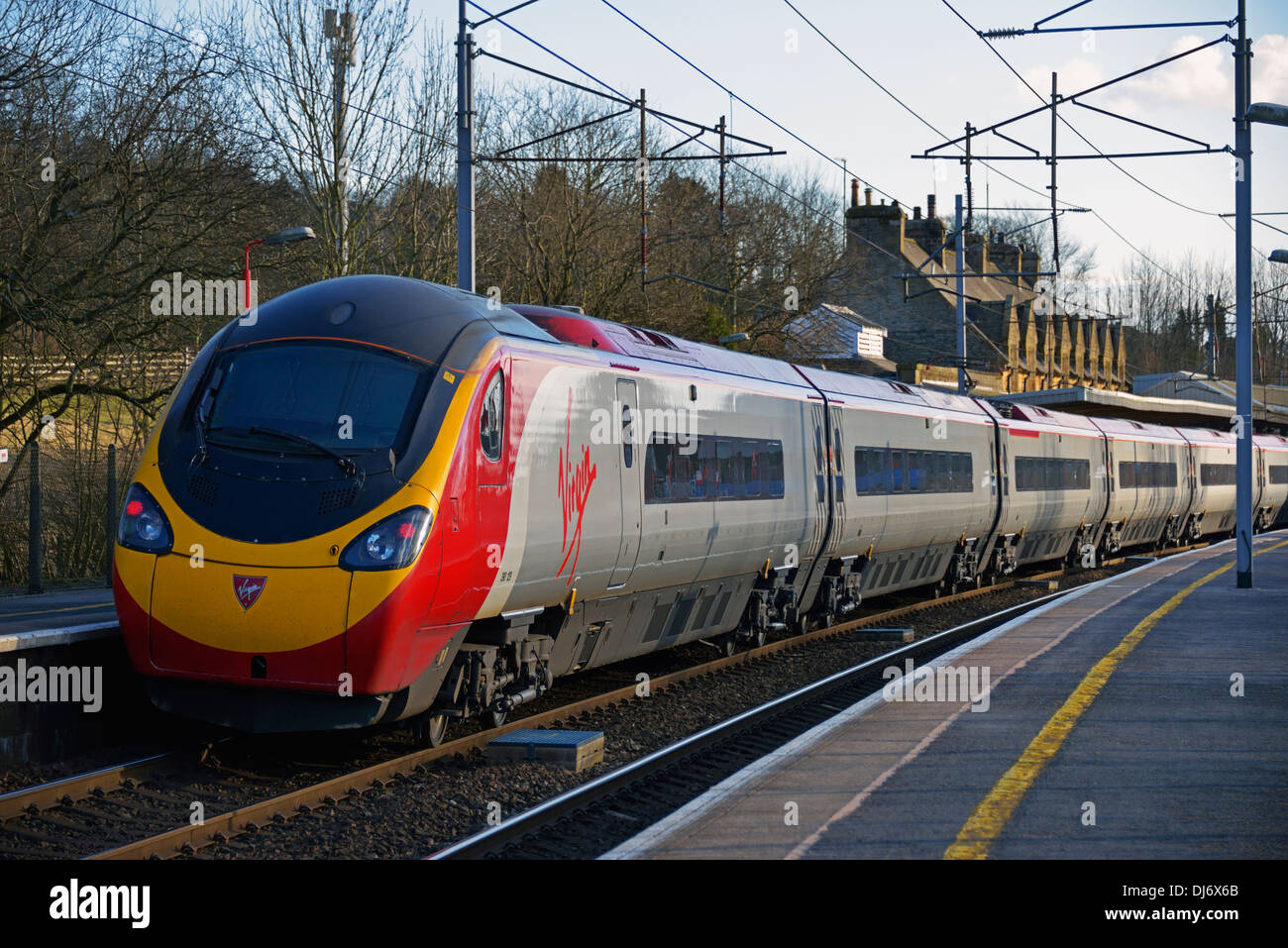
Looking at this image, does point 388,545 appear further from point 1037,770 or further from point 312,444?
point 1037,770

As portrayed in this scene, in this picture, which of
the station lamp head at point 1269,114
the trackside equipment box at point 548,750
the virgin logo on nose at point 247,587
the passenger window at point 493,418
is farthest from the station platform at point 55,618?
the station lamp head at point 1269,114

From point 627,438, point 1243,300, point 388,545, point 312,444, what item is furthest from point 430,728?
point 1243,300

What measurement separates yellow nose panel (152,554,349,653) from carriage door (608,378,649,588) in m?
3.38

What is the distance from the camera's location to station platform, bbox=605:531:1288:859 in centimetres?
663

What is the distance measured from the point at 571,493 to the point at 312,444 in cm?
232

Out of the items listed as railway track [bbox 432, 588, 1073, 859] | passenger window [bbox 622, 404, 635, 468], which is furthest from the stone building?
passenger window [bbox 622, 404, 635, 468]

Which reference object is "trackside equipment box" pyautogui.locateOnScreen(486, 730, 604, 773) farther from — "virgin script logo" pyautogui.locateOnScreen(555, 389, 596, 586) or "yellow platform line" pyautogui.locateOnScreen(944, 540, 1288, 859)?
"yellow platform line" pyautogui.locateOnScreen(944, 540, 1288, 859)

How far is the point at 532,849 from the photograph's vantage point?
7.43m

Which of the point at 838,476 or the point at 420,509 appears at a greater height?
the point at 838,476

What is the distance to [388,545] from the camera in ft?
27.6

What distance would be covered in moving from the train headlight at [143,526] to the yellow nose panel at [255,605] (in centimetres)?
22
